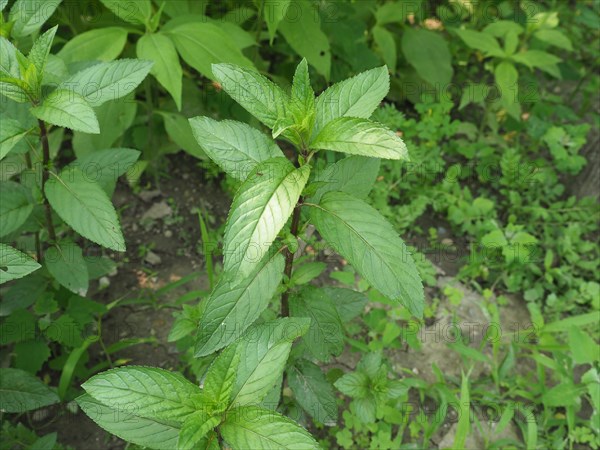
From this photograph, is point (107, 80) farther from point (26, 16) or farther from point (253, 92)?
point (253, 92)

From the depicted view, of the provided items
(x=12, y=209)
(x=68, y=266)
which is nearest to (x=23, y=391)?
(x=68, y=266)

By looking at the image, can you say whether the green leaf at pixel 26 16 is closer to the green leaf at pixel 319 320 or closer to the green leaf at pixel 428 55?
the green leaf at pixel 319 320

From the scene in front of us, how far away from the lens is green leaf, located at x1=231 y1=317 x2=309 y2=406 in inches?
62.9

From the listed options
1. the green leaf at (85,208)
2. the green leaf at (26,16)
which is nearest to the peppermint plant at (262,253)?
the green leaf at (85,208)

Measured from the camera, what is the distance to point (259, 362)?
1625 mm

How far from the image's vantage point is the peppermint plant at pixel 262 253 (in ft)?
4.78

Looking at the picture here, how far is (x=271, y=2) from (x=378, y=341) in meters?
1.72

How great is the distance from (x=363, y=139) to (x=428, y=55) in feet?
9.00

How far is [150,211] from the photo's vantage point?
3588 mm

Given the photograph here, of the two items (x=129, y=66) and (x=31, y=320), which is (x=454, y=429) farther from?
(x=129, y=66)

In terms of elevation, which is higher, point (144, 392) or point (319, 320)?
point (144, 392)

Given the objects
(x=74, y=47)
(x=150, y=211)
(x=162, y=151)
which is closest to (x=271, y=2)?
(x=74, y=47)

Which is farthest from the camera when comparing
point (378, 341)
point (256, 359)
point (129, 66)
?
point (378, 341)

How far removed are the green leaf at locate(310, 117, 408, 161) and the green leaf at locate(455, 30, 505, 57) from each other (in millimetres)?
2591
